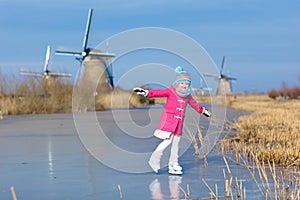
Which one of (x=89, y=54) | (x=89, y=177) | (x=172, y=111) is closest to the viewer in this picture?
(x=89, y=177)

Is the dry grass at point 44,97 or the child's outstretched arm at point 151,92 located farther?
the dry grass at point 44,97

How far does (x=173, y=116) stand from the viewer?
265 inches

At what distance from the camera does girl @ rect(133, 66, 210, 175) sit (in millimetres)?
6672

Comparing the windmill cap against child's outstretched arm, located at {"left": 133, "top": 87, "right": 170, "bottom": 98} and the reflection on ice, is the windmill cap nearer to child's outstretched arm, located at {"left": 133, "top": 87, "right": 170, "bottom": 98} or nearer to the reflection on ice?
child's outstretched arm, located at {"left": 133, "top": 87, "right": 170, "bottom": 98}

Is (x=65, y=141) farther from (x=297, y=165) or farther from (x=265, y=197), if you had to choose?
(x=265, y=197)

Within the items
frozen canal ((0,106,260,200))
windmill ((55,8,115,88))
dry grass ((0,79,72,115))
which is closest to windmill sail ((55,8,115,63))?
windmill ((55,8,115,88))

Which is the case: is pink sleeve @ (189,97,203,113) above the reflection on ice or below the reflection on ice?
above

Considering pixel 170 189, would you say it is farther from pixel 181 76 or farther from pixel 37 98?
pixel 37 98

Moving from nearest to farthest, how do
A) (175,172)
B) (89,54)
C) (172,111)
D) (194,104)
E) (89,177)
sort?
(89,177) → (175,172) → (172,111) → (194,104) → (89,54)

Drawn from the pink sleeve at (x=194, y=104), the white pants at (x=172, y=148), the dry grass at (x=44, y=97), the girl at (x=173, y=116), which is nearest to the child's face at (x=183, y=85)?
the girl at (x=173, y=116)

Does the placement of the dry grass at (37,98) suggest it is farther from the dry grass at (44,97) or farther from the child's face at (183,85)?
the child's face at (183,85)

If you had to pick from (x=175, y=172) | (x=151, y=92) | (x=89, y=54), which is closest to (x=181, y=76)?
(x=151, y=92)

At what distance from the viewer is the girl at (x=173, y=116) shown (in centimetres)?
667

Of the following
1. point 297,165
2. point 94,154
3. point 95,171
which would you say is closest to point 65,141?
point 94,154
